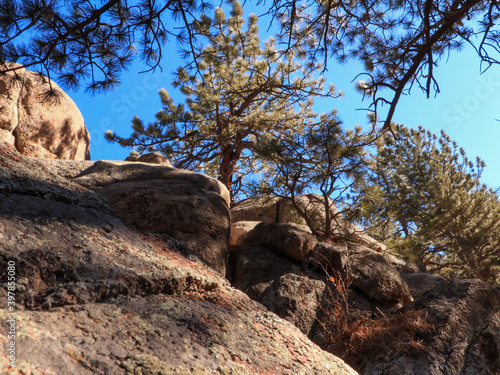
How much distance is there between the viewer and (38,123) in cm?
651

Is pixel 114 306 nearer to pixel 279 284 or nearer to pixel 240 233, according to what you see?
pixel 279 284

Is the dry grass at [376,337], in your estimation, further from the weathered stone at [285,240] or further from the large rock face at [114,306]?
the weathered stone at [285,240]

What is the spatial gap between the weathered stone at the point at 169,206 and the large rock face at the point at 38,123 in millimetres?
2207

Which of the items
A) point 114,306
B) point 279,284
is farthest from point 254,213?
point 114,306

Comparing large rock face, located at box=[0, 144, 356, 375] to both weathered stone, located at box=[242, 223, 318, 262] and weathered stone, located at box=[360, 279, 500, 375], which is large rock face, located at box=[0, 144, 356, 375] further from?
weathered stone, located at box=[242, 223, 318, 262]

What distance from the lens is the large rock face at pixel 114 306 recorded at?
53.2 inches

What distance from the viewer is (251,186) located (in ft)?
19.9

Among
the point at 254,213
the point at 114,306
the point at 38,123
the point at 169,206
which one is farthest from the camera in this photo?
the point at 254,213

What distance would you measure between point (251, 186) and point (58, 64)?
3.25m

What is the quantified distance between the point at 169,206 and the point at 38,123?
155 inches

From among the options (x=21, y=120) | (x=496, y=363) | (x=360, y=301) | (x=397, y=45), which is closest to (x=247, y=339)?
(x=496, y=363)

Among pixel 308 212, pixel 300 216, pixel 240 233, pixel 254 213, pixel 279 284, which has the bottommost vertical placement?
pixel 279 284

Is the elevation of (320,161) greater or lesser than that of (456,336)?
greater

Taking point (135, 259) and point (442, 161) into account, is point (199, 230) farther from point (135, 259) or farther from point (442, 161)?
point (442, 161)
